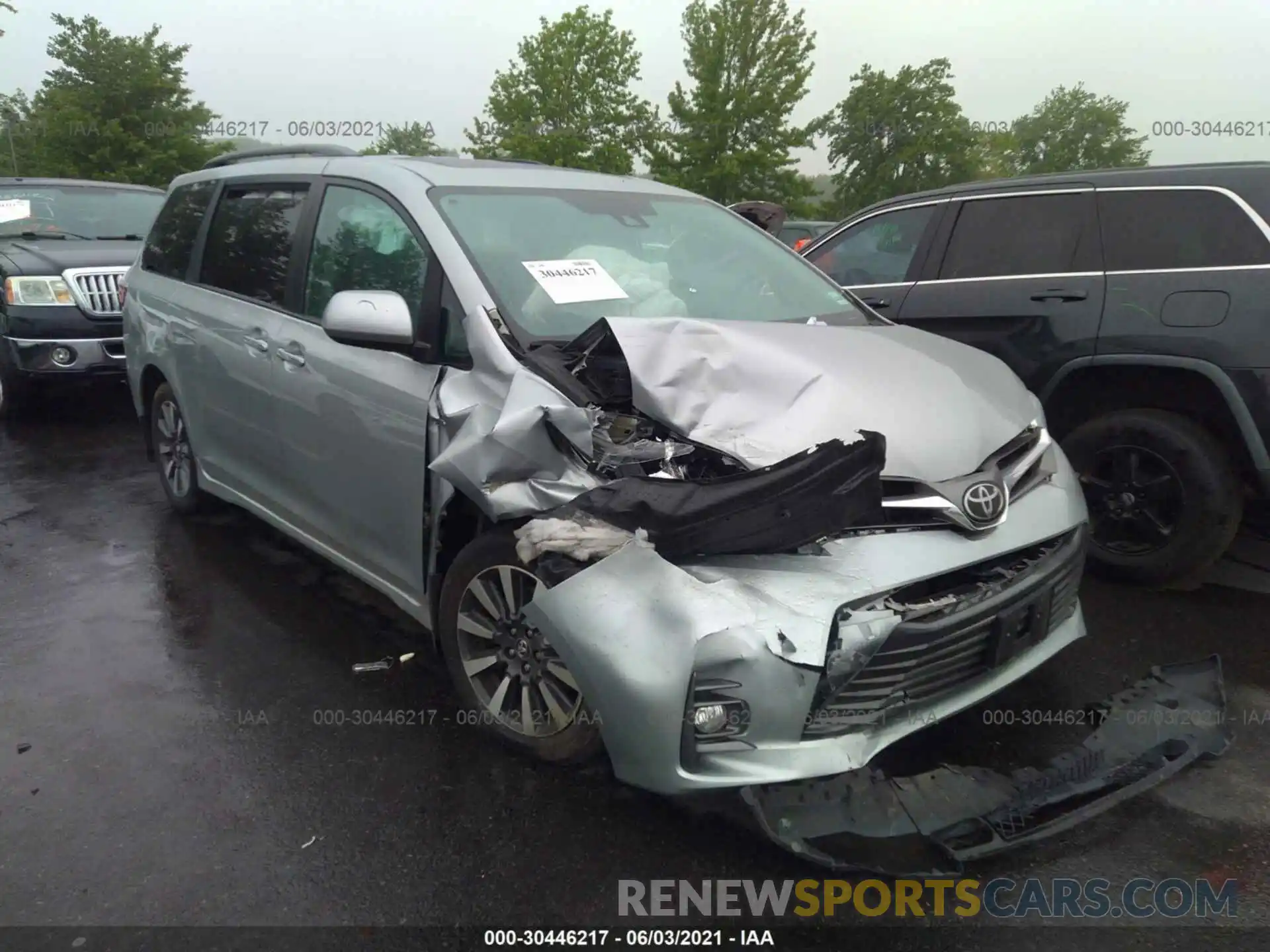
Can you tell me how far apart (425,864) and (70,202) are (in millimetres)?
8558

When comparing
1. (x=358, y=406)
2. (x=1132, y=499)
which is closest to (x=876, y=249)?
(x=1132, y=499)

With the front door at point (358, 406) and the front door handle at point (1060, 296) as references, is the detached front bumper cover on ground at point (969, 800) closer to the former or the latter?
the front door at point (358, 406)

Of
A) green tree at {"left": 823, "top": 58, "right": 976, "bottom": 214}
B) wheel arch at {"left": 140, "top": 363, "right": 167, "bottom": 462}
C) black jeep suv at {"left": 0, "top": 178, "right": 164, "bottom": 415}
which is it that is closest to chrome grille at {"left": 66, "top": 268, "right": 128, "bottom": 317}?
black jeep suv at {"left": 0, "top": 178, "right": 164, "bottom": 415}

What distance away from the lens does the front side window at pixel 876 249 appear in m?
5.06

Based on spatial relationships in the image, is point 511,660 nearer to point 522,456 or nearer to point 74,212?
point 522,456

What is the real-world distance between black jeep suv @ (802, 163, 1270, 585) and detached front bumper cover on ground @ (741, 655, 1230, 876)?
4.40 ft

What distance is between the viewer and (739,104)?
87.4ft

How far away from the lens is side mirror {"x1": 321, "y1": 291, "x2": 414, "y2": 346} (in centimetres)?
294

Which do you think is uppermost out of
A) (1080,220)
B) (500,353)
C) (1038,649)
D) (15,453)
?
(1080,220)

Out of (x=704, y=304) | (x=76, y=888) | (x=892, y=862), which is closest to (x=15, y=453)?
(x=76, y=888)

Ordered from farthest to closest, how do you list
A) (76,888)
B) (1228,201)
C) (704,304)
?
(1228,201)
(704,304)
(76,888)

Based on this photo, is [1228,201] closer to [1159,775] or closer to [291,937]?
[1159,775]

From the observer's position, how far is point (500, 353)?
278cm

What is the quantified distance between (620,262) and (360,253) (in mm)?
1034
